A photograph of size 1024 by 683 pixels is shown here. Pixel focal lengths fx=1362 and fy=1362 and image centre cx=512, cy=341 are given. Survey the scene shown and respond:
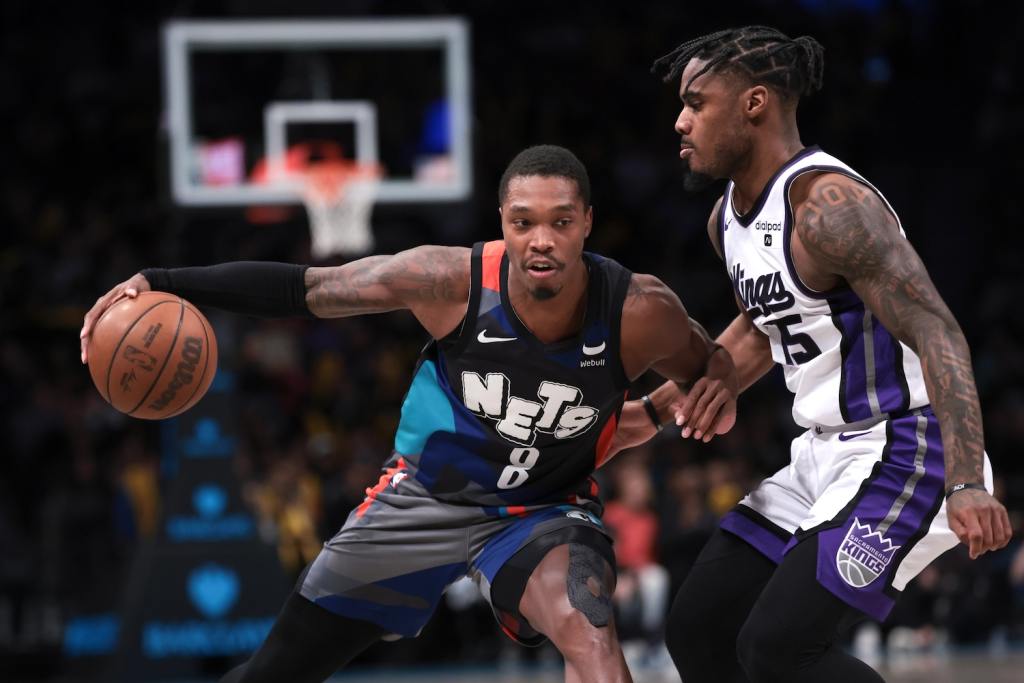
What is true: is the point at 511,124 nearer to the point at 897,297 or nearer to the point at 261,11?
the point at 261,11

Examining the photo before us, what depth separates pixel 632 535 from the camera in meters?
9.52

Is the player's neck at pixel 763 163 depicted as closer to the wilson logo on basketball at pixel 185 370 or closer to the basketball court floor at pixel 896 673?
the wilson logo on basketball at pixel 185 370

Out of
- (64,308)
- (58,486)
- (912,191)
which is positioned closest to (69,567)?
(58,486)

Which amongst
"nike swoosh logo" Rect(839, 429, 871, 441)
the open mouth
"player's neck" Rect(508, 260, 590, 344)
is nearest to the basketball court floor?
"nike swoosh logo" Rect(839, 429, 871, 441)

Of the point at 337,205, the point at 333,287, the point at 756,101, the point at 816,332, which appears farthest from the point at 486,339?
the point at 337,205

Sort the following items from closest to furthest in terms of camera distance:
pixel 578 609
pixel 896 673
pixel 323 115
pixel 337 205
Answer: pixel 578 609, pixel 896 673, pixel 337 205, pixel 323 115

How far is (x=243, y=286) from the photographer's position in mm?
4133

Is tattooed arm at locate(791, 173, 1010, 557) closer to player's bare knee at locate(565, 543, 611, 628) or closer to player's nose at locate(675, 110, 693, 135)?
player's nose at locate(675, 110, 693, 135)

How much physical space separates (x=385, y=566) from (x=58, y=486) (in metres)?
7.60

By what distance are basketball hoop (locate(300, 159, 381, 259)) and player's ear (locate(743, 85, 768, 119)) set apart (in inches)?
240

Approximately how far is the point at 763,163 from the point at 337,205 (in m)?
6.30

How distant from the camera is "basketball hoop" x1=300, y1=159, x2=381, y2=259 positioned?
9.86 meters

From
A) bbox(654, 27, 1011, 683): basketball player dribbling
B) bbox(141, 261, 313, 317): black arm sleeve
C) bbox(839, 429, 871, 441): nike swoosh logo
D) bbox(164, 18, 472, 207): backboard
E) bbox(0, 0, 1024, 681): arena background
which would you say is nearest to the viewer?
bbox(654, 27, 1011, 683): basketball player dribbling

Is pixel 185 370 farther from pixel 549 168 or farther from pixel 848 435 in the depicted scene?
pixel 848 435
